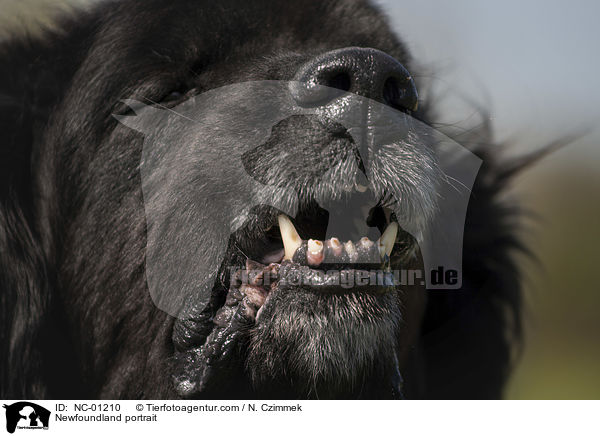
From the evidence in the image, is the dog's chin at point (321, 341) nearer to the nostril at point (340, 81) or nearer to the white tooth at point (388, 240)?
the white tooth at point (388, 240)

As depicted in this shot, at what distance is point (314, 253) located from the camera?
89.6 inches

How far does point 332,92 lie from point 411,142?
0.37m

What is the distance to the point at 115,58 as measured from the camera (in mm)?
2852

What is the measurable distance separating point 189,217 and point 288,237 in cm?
43

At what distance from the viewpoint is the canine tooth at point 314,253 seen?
89.4 inches

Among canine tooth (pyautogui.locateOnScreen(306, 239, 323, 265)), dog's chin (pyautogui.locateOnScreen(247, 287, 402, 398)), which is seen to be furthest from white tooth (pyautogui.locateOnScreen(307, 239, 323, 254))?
dog's chin (pyautogui.locateOnScreen(247, 287, 402, 398))

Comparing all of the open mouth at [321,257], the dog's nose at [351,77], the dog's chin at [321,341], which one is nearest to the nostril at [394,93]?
the dog's nose at [351,77]

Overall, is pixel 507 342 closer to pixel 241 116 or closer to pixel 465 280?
pixel 465 280

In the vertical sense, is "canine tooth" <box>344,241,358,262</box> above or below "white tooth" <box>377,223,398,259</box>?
above

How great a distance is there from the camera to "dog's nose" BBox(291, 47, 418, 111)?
2320mm

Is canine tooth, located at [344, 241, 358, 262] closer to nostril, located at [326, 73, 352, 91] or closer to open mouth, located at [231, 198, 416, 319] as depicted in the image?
open mouth, located at [231, 198, 416, 319]
